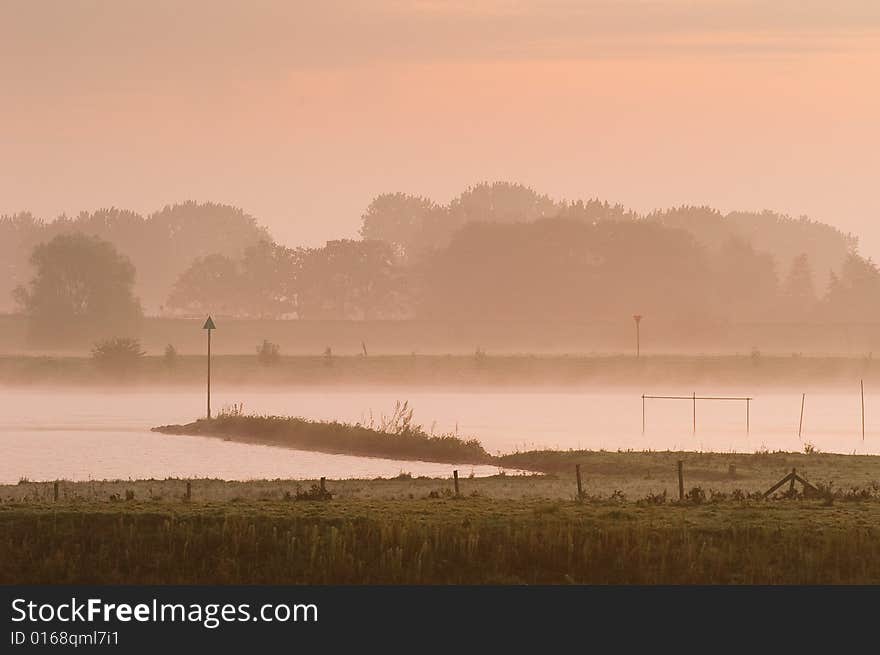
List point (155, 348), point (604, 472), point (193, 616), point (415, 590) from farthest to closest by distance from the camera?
point (155, 348)
point (604, 472)
point (415, 590)
point (193, 616)

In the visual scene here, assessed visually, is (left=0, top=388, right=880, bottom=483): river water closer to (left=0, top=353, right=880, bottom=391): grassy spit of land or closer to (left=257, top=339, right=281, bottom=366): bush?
(left=0, top=353, right=880, bottom=391): grassy spit of land

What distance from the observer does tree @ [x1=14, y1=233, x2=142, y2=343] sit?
183000mm

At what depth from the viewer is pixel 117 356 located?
16162 cm

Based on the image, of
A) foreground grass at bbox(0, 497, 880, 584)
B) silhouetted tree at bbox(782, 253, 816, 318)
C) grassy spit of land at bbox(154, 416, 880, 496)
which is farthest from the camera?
silhouetted tree at bbox(782, 253, 816, 318)

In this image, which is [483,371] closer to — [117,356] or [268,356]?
[268,356]

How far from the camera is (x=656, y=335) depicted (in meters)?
190

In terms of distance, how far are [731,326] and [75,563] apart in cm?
15626

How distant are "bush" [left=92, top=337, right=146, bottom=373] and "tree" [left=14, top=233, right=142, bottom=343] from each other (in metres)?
19.3

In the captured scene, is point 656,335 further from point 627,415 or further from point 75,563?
point 75,563

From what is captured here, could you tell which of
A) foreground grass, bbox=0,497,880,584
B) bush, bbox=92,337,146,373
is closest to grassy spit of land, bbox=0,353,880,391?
bush, bbox=92,337,146,373

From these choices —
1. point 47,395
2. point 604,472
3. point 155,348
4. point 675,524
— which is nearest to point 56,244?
point 155,348

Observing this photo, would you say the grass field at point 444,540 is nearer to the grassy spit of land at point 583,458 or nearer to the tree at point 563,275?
the grassy spit of land at point 583,458

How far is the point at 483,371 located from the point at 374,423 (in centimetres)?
6417

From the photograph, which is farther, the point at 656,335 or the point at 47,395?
the point at 656,335
